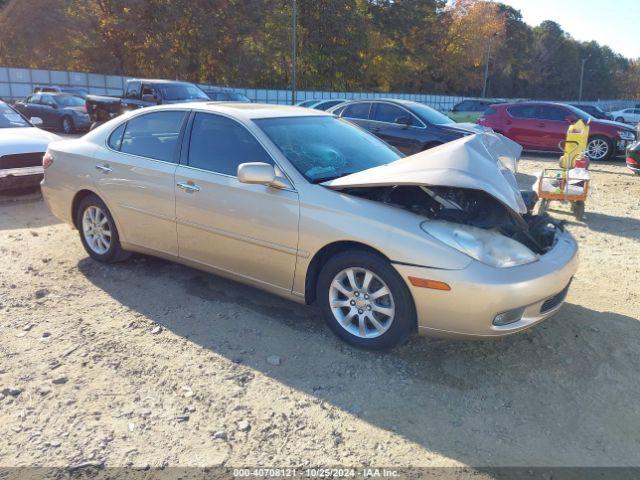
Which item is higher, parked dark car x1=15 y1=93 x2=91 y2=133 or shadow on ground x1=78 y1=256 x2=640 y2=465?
parked dark car x1=15 y1=93 x2=91 y2=133

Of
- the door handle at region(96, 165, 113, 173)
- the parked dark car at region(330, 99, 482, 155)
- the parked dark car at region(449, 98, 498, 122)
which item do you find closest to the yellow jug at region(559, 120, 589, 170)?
the parked dark car at region(330, 99, 482, 155)

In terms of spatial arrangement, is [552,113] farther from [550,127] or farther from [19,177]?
[19,177]

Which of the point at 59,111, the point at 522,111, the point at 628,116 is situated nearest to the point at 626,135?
the point at 522,111

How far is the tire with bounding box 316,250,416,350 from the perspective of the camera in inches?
127

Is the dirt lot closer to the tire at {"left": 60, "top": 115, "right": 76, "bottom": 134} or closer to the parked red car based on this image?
the parked red car

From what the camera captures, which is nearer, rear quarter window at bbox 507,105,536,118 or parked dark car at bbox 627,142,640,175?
parked dark car at bbox 627,142,640,175

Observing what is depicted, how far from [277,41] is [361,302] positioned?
36.7 metres

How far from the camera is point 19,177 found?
757 cm

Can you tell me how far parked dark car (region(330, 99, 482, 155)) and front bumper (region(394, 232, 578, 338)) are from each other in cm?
709

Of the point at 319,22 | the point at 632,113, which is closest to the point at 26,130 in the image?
the point at 632,113

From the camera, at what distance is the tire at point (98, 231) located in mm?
4875

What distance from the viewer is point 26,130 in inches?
328

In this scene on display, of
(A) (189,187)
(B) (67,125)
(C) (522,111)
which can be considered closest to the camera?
(A) (189,187)

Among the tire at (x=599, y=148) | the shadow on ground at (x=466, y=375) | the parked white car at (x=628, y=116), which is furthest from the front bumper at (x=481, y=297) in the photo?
the parked white car at (x=628, y=116)
